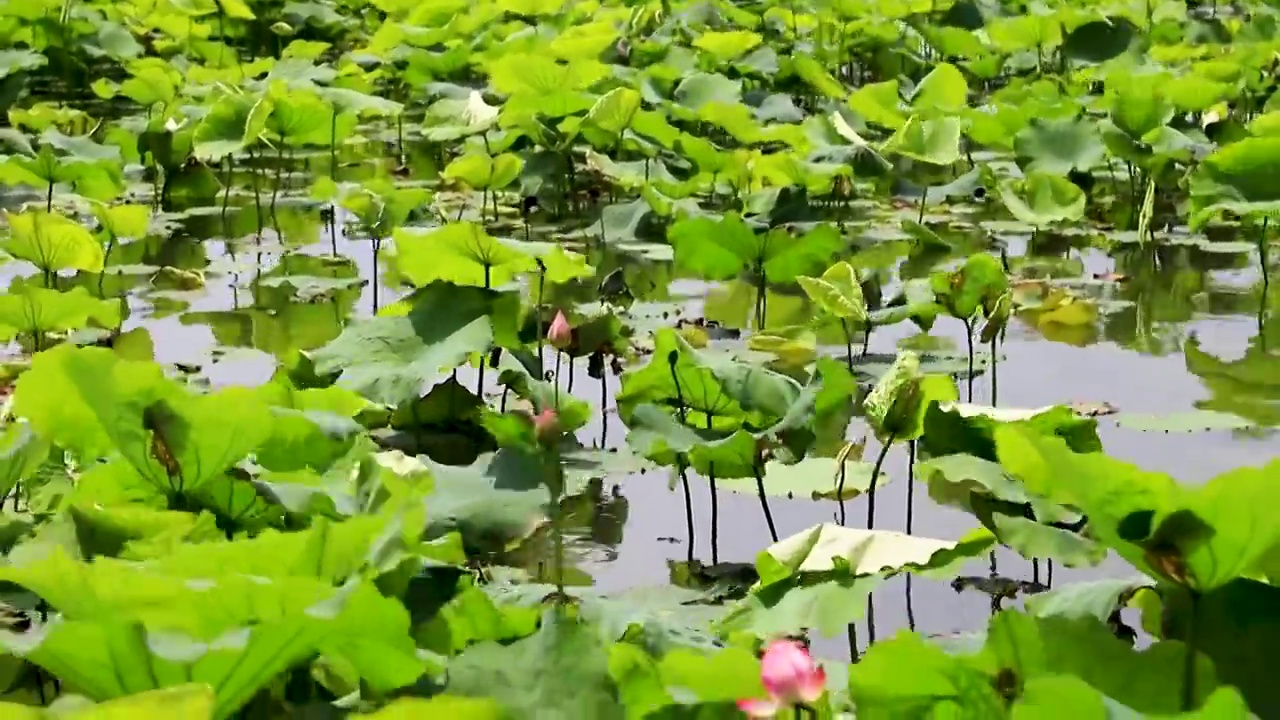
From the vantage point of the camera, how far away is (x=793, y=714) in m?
0.77

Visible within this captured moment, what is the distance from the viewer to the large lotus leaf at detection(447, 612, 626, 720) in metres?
0.75

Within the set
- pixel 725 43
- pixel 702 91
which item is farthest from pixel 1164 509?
pixel 725 43

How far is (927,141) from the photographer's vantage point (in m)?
2.92

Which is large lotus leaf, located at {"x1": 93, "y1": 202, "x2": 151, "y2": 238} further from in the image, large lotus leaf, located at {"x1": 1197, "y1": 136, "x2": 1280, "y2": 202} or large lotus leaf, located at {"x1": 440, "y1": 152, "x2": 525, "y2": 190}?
large lotus leaf, located at {"x1": 1197, "y1": 136, "x2": 1280, "y2": 202}

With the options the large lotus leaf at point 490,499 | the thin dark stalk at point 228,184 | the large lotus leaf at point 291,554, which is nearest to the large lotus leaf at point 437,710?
the large lotus leaf at point 291,554

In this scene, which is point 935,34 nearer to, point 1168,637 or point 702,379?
point 702,379

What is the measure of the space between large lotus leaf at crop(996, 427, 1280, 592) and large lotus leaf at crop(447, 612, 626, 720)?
0.87 ft

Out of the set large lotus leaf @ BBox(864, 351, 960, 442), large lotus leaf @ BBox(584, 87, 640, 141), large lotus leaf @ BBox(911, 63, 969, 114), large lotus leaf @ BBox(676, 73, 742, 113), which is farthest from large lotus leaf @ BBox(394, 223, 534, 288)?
large lotus leaf @ BBox(911, 63, 969, 114)

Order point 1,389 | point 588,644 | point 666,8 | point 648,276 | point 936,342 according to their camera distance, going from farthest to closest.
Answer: point 666,8 → point 648,276 → point 936,342 → point 1,389 → point 588,644

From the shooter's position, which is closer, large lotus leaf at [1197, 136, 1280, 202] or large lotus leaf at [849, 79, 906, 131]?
large lotus leaf at [1197, 136, 1280, 202]

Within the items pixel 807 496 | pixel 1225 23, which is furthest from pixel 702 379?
pixel 1225 23

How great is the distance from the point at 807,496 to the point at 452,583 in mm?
682

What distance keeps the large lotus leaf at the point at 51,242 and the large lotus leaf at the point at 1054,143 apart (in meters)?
1.74

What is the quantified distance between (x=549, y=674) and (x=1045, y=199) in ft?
7.30
